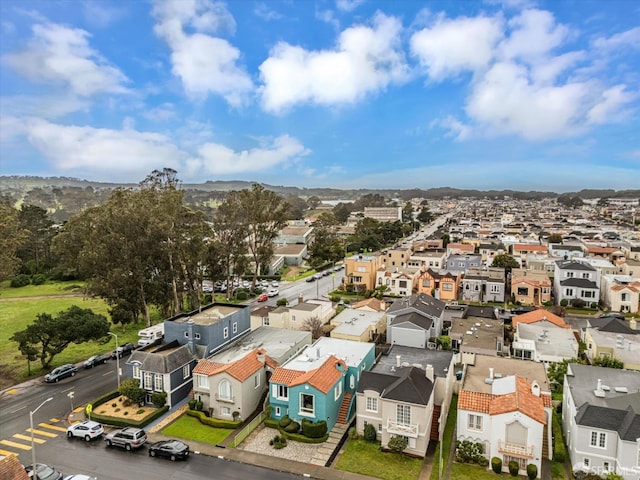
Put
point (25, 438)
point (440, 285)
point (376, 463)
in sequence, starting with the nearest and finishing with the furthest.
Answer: point (376, 463), point (25, 438), point (440, 285)

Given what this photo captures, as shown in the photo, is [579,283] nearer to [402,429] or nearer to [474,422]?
[474,422]

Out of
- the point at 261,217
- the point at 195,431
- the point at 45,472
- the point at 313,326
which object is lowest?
the point at 195,431

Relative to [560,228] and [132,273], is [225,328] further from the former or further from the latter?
[560,228]

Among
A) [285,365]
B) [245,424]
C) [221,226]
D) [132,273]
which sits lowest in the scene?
[245,424]

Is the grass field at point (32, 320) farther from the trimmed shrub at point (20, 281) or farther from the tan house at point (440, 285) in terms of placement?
the tan house at point (440, 285)

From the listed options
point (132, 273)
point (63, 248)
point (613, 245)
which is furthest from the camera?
point (613, 245)

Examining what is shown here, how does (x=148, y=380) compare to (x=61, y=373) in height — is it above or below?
above

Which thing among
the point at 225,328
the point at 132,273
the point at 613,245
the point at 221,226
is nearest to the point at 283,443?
the point at 225,328

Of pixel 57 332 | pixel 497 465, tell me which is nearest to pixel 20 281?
pixel 57 332
